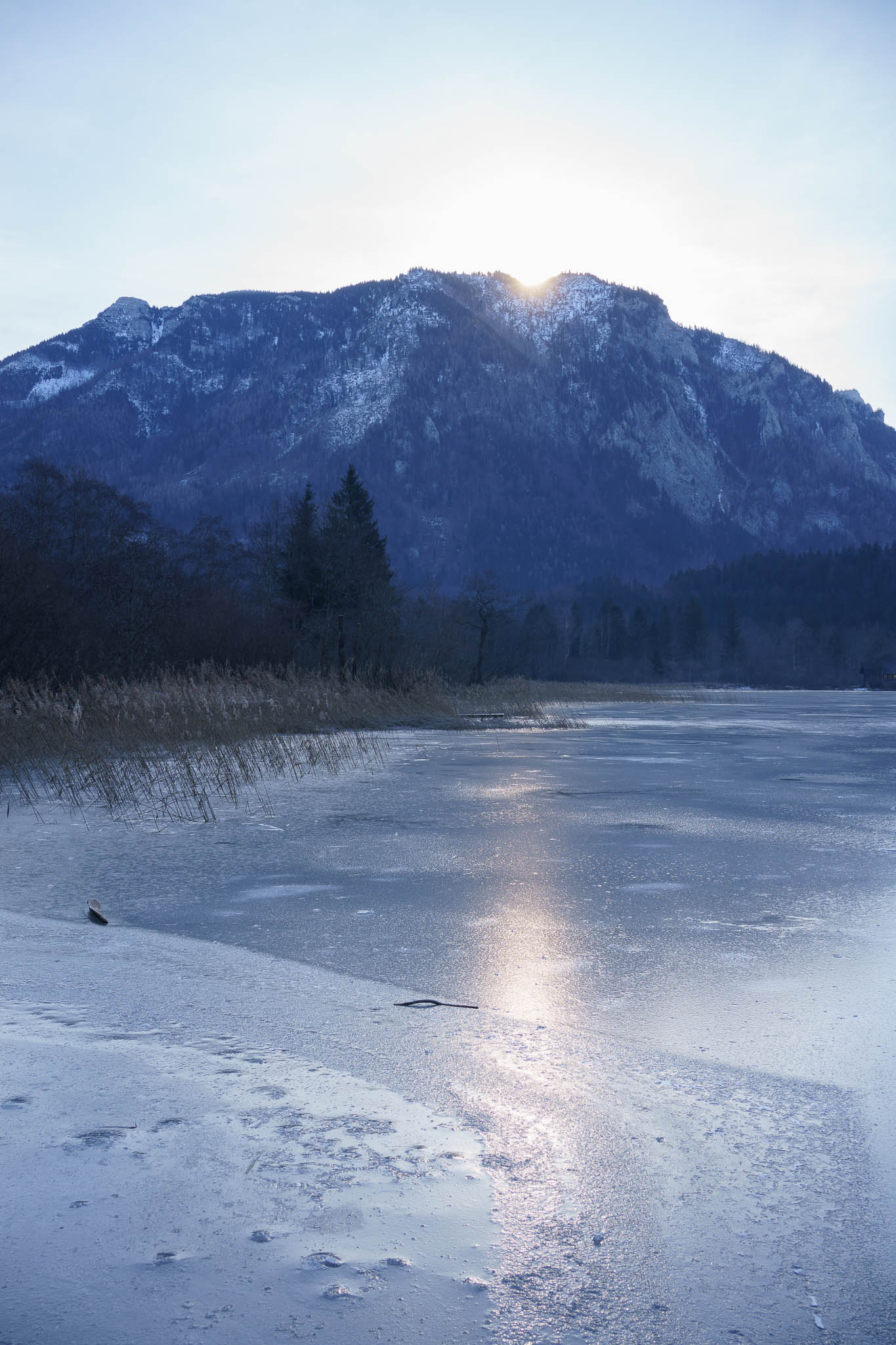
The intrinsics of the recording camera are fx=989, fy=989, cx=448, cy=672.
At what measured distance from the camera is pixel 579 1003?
12.8 feet

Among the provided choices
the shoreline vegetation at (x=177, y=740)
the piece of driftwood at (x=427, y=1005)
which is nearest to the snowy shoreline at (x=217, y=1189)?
the piece of driftwood at (x=427, y=1005)

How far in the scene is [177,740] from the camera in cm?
1376

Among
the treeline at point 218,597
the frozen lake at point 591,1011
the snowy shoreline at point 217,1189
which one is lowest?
the frozen lake at point 591,1011

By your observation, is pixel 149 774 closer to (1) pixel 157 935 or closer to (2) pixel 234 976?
(1) pixel 157 935

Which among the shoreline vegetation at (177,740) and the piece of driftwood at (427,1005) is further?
the shoreline vegetation at (177,740)

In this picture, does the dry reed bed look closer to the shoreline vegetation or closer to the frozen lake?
the shoreline vegetation

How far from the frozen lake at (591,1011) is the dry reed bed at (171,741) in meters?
1.60

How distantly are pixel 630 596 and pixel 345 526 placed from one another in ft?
390

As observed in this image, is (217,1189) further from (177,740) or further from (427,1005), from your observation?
(177,740)

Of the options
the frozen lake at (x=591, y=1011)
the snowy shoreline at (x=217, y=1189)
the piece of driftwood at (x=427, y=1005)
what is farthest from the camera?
the piece of driftwood at (x=427, y=1005)

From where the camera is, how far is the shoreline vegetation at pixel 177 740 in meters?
10.3

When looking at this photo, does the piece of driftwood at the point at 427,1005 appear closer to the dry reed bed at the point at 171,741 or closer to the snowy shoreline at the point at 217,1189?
the snowy shoreline at the point at 217,1189

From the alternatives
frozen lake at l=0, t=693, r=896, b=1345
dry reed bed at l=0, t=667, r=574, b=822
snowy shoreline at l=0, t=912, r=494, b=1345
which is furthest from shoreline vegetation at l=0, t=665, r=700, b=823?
snowy shoreline at l=0, t=912, r=494, b=1345

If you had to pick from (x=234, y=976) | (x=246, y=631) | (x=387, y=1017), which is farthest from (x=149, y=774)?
(x=246, y=631)
